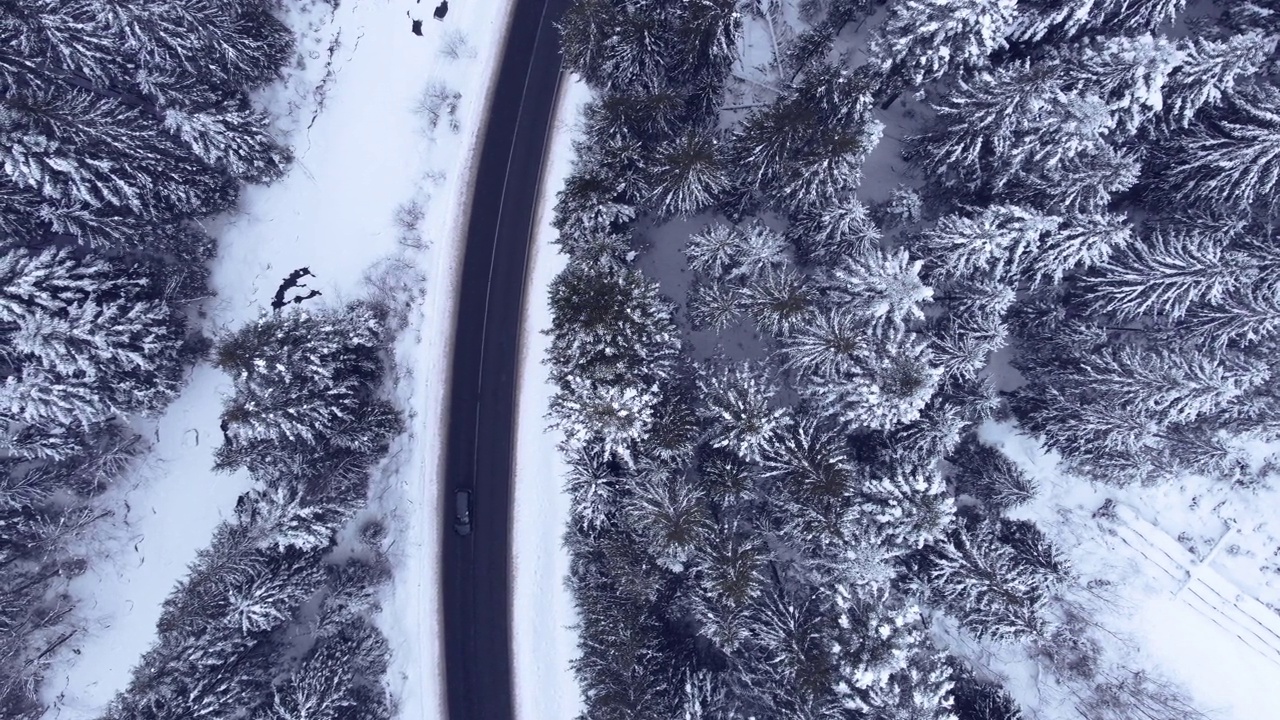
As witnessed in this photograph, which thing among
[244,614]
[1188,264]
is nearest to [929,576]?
[1188,264]

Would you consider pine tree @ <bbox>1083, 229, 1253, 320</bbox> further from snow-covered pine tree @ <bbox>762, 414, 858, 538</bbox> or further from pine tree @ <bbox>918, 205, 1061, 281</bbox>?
snow-covered pine tree @ <bbox>762, 414, 858, 538</bbox>

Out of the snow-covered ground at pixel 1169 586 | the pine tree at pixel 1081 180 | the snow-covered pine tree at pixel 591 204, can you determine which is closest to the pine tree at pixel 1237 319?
the pine tree at pixel 1081 180

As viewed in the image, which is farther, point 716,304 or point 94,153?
point 716,304

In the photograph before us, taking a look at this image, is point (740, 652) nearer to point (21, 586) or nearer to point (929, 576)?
point (929, 576)

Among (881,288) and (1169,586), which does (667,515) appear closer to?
(881,288)

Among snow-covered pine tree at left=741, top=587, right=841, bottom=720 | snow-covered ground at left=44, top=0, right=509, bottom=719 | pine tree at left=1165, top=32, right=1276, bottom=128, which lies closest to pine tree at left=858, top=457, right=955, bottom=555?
snow-covered pine tree at left=741, top=587, right=841, bottom=720

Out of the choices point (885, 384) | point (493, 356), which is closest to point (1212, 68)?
point (885, 384)
